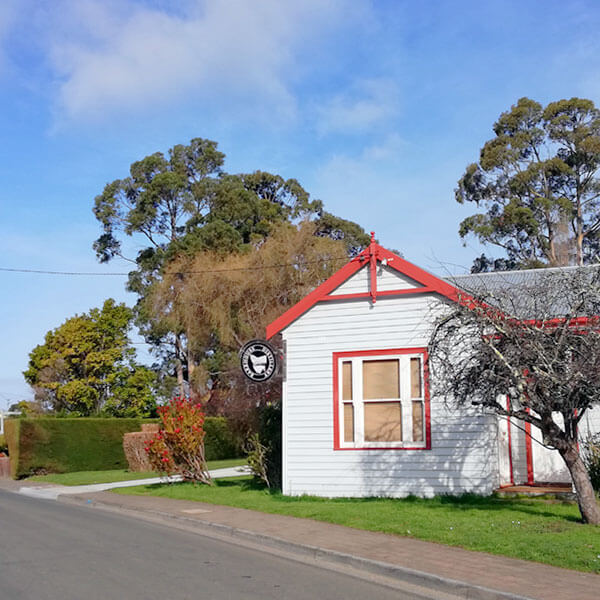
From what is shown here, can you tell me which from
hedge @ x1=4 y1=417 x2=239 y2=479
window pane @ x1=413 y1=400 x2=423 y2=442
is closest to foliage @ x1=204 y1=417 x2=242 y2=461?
hedge @ x1=4 y1=417 x2=239 y2=479

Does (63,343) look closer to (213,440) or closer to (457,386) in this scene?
(213,440)

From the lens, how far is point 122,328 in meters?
39.0

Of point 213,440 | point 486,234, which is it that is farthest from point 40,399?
point 486,234

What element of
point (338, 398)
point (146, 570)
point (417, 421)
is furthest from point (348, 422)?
point (146, 570)

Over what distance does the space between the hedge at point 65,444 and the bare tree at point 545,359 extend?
62.7ft

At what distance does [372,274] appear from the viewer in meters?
14.8

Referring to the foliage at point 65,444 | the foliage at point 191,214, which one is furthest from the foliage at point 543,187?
the foliage at point 65,444

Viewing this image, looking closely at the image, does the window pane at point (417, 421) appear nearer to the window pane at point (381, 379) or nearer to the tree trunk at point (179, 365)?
the window pane at point (381, 379)

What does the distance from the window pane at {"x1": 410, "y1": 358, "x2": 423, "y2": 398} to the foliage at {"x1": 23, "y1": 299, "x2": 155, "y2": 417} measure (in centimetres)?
2524

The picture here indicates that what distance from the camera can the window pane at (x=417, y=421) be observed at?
14.1m

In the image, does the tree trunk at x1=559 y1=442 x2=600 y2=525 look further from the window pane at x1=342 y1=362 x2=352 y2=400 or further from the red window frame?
the window pane at x1=342 y1=362 x2=352 y2=400

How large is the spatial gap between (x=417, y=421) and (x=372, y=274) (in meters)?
3.12

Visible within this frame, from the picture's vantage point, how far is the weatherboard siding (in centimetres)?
1364

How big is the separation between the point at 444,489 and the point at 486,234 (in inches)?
1084
